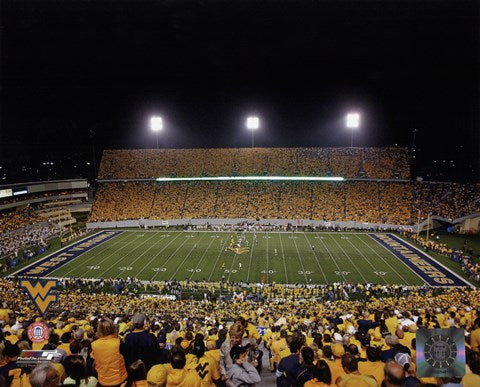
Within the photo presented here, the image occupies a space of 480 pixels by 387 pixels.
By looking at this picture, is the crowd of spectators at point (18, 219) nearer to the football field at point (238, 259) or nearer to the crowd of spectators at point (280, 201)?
the crowd of spectators at point (280, 201)

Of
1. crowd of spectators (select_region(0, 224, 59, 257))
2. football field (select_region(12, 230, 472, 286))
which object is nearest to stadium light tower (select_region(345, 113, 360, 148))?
football field (select_region(12, 230, 472, 286))

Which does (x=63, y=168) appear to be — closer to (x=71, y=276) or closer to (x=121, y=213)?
(x=121, y=213)

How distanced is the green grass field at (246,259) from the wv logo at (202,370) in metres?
19.3

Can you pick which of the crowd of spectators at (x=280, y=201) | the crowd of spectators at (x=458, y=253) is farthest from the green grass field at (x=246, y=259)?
the crowd of spectators at (x=280, y=201)

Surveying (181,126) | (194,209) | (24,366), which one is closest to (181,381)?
(24,366)

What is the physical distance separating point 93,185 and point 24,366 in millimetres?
54692

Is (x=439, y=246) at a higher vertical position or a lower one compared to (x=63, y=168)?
lower

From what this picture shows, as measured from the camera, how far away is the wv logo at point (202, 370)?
13.4ft

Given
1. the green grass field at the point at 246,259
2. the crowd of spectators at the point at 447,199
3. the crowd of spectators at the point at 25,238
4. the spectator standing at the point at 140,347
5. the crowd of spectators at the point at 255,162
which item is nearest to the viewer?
the spectator standing at the point at 140,347

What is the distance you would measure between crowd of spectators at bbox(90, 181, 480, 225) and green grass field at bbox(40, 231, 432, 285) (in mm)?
6239

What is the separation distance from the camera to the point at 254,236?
3578 cm

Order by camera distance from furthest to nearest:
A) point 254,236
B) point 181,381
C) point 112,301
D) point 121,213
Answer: point 121,213 < point 254,236 < point 112,301 < point 181,381

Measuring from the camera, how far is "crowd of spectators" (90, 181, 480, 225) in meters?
40.1

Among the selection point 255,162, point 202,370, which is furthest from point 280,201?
point 202,370
